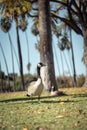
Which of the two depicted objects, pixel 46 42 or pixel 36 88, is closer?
pixel 36 88

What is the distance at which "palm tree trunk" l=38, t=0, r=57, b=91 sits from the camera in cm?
1823

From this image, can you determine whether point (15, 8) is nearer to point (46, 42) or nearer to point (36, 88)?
point (46, 42)

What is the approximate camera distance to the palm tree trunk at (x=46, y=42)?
1823 cm

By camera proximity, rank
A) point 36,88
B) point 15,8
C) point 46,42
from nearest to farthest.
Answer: point 36,88, point 46,42, point 15,8

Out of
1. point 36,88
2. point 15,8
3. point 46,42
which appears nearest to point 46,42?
point 46,42

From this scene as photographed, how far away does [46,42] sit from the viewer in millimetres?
18750

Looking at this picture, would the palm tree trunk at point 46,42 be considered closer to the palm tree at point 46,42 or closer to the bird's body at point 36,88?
the palm tree at point 46,42

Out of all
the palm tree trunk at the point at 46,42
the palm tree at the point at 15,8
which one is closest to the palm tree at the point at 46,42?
the palm tree trunk at the point at 46,42

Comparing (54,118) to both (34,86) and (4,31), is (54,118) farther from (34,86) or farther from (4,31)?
(4,31)

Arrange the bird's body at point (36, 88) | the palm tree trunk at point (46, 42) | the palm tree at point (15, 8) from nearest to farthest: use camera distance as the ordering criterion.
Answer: the bird's body at point (36, 88)
the palm tree trunk at point (46, 42)
the palm tree at point (15, 8)

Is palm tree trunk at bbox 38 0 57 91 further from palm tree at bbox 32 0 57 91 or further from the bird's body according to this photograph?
the bird's body

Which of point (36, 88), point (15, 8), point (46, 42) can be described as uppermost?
point (15, 8)

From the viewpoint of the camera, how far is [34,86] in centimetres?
1261

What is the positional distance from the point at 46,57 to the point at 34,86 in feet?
19.5
